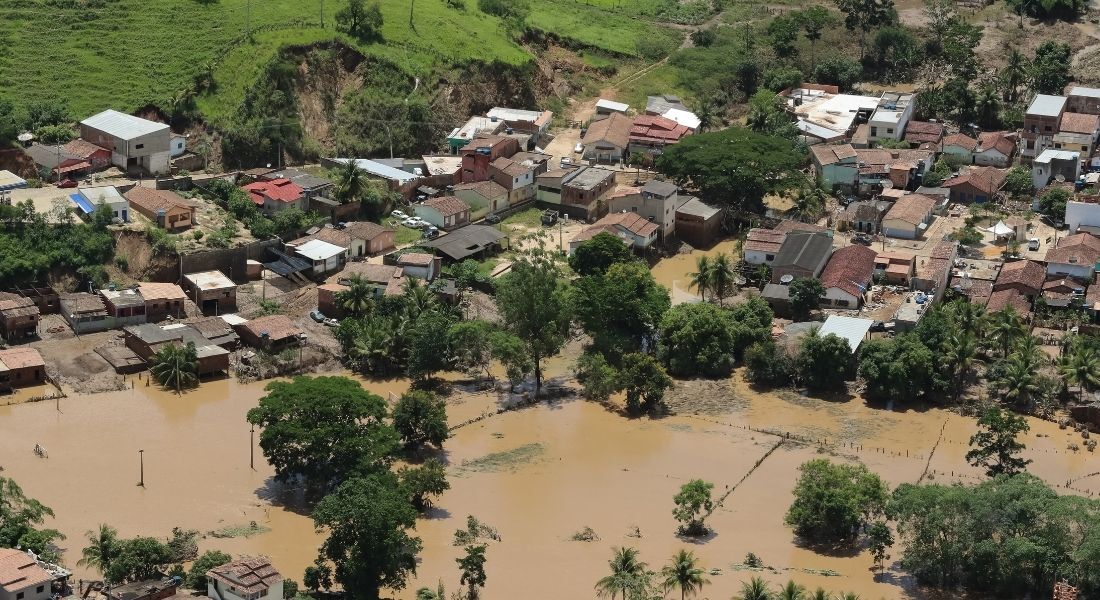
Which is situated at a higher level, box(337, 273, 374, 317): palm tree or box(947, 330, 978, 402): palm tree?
box(947, 330, 978, 402): palm tree

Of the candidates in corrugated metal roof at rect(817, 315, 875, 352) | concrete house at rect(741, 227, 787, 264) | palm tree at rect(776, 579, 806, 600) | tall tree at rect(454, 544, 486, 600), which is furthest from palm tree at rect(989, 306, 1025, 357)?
tall tree at rect(454, 544, 486, 600)

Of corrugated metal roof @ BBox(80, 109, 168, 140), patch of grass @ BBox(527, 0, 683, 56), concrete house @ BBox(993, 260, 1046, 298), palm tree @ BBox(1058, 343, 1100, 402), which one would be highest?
palm tree @ BBox(1058, 343, 1100, 402)

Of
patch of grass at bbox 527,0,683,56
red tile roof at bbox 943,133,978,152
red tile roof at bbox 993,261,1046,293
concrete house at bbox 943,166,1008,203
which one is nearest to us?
red tile roof at bbox 993,261,1046,293

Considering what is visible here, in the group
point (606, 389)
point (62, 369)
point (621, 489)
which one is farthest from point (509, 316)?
point (62, 369)

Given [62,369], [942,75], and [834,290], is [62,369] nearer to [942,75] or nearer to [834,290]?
[834,290]

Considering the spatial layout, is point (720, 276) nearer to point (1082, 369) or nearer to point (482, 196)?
point (482, 196)

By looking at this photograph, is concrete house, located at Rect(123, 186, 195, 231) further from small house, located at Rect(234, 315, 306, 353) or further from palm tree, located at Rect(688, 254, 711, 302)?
palm tree, located at Rect(688, 254, 711, 302)
